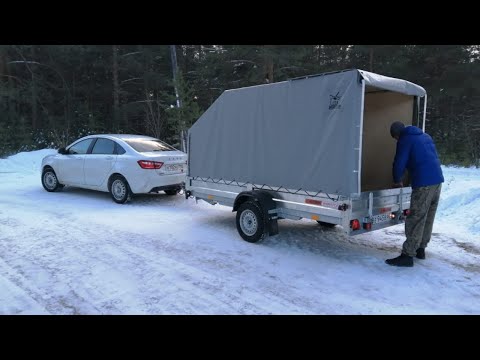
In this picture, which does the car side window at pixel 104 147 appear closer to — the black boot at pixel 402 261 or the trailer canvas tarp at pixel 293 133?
the trailer canvas tarp at pixel 293 133

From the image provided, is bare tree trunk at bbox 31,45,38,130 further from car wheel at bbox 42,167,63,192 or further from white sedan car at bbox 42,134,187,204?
white sedan car at bbox 42,134,187,204

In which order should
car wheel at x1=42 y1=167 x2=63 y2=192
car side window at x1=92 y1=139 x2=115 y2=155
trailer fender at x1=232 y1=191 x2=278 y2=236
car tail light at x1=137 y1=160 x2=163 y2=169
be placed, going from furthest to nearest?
1. car wheel at x1=42 y1=167 x2=63 y2=192
2. car side window at x1=92 y1=139 x2=115 y2=155
3. car tail light at x1=137 y1=160 x2=163 y2=169
4. trailer fender at x1=232 y1=191 x2=278 y2=236

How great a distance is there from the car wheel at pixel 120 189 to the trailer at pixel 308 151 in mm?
2316

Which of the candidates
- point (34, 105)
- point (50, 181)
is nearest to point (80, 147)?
point (50, 181)

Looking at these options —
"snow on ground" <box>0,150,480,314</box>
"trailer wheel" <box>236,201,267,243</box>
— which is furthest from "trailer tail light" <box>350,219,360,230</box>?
"trailer wheel" <box>236,201,267,243</box>

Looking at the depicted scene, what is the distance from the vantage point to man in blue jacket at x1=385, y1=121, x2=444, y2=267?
16.7 ft

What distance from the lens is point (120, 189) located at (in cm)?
905

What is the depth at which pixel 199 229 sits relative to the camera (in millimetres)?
→ 6926

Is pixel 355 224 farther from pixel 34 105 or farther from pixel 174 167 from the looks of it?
pixel 34 105

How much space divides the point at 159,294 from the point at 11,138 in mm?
22535

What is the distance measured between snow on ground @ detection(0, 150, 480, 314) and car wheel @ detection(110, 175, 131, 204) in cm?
84

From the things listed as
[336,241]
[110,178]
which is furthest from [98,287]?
[110,178]

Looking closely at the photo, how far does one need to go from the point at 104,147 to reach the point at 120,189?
4.07 feet
